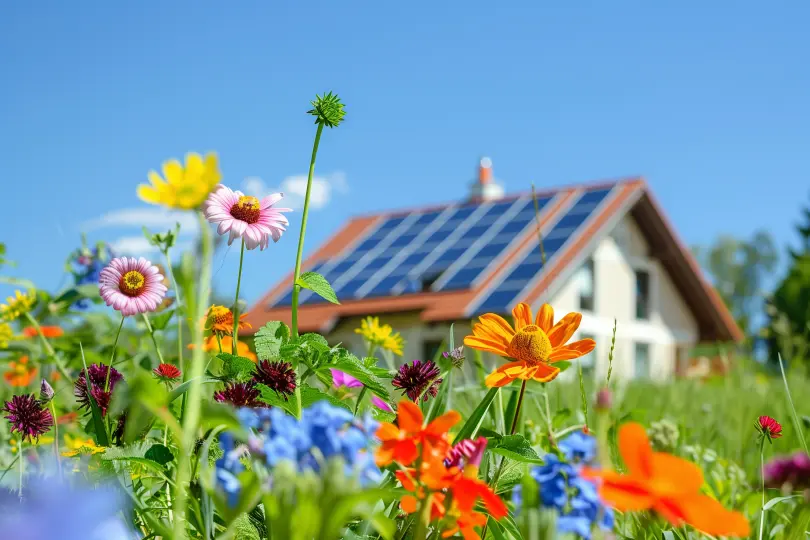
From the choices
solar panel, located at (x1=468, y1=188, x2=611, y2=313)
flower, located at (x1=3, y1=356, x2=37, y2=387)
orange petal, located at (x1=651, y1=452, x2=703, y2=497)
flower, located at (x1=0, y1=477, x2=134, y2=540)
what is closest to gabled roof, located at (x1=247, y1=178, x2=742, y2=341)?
solar panel, located at (x1=468, y1=188, x2=611, y2=313)

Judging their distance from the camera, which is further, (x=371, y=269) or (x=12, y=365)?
(x=371, y=269)

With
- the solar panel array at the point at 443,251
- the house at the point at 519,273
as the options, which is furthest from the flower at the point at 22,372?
the solar panel array at the point at 443,251

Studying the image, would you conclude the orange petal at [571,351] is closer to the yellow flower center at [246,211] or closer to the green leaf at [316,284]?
the green leaf at [316,284]

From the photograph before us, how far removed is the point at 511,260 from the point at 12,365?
1227 centimetres

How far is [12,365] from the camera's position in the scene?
2623mm

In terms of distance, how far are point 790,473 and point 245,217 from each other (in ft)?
2.24

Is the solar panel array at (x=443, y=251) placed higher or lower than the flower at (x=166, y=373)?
higher

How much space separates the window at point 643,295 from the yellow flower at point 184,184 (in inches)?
790

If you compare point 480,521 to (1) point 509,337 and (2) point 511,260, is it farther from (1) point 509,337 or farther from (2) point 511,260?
(2) point 511,260

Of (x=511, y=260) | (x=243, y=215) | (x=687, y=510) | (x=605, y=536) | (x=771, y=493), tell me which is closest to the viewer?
(x=687, y=510)

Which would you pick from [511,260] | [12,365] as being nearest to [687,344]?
[511,260]

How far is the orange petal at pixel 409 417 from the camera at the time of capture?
73 cm

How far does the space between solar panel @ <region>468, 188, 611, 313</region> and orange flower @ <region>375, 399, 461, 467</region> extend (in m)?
12.1

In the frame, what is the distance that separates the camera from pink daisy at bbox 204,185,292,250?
3.26 ft
